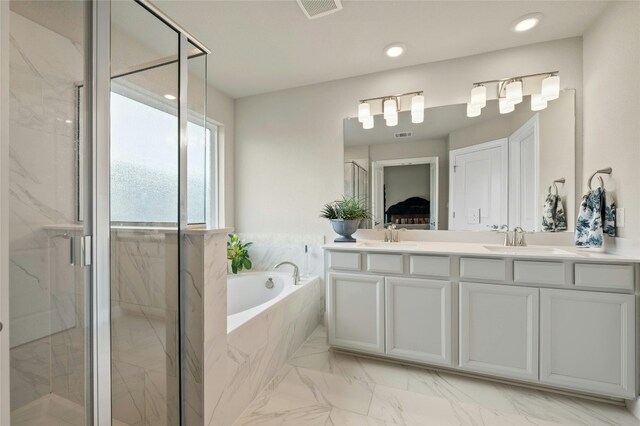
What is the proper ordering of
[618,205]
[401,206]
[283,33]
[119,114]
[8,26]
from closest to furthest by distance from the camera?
1. [8,26]
2. [119,114]
3. [618,205]
4. [283,33]
5. [401,206]

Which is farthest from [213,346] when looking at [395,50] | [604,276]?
[395,50]

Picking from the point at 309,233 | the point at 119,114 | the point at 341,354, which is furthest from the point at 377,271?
the point at 119,114

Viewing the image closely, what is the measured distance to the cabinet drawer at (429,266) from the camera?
6.31 feet

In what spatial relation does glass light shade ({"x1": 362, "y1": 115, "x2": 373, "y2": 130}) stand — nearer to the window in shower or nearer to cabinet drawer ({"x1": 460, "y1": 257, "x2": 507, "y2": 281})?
cabinet drawer ({"x1": 460, "y1": 257, "x2": 507, "y2": 281})

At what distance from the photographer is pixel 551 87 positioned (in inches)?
81.7

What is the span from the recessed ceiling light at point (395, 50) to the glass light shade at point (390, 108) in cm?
36

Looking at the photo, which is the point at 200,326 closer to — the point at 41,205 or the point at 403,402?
the point at 41,205

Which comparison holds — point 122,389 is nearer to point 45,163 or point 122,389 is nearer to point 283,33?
point 45,163

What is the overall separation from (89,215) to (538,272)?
7.60 ft

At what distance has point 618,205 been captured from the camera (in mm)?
1733

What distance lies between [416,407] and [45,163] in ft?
6.96

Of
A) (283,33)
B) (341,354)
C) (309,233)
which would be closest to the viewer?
(283,33)

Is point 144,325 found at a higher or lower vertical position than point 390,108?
lower

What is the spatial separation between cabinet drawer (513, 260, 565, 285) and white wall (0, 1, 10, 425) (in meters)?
2.40
